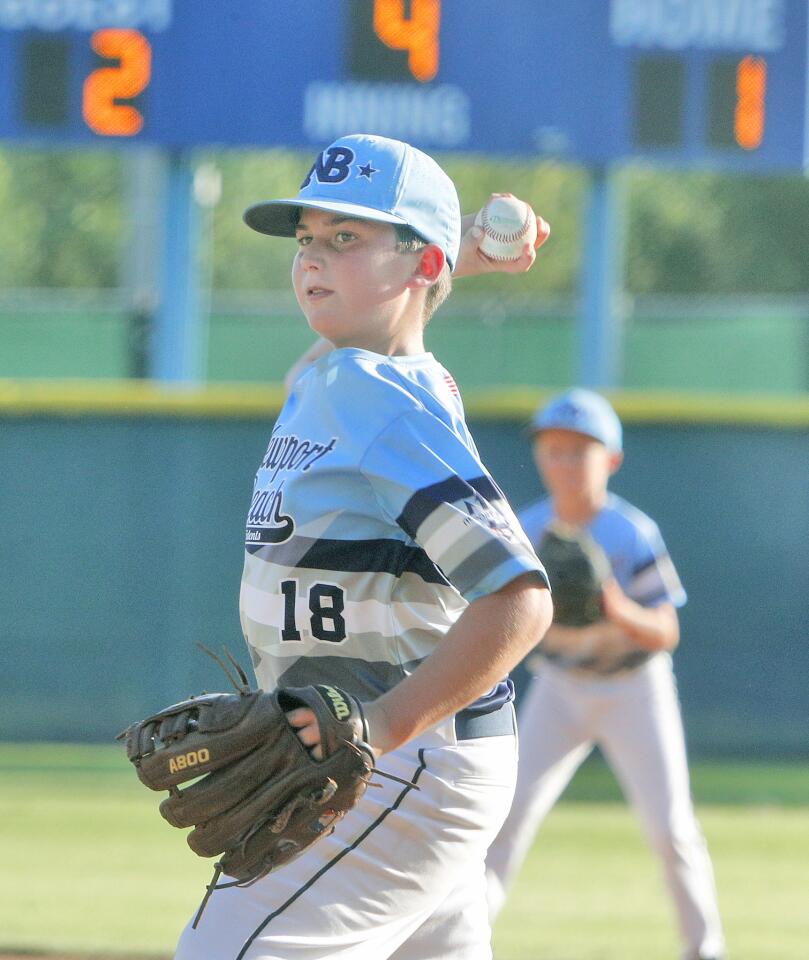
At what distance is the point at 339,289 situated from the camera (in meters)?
2.45

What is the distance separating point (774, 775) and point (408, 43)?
13.3 feet

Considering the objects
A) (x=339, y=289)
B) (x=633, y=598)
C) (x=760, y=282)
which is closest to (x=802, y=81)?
(x=633, y=598)

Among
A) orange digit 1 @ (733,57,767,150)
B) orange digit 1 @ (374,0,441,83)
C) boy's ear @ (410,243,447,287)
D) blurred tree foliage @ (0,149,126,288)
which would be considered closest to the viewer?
boy's ear @ (410,243,447,287)

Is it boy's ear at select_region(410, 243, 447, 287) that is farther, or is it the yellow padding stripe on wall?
the yellow padding stripe on wall

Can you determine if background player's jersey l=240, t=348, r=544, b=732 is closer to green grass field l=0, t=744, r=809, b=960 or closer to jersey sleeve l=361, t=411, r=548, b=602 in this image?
jersey sleeve l=361, t=411, r=548, b=602

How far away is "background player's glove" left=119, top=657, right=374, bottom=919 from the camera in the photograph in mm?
2154

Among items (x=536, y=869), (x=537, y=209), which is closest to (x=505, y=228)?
(x=536, y=869)

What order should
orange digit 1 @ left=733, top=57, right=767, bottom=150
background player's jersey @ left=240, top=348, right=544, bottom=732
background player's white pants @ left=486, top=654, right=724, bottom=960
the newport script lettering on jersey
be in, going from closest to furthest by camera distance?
1. background player's jersey @ left=240, top=348, right=544, bottom=732
2. the newport script lettering on jersey
3. background player's white pants @ left=486, top=654, right=724, bottom=960
4. orange digit 1 @ left=733, top=57, right=767, bottom=150

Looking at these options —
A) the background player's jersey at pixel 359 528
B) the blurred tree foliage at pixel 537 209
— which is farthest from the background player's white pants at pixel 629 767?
the blurred tree foliage at pixel 537 209

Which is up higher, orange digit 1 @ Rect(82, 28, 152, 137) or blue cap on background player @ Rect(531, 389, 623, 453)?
orange digit 1 @ Rect(82, 28, 152, 137)

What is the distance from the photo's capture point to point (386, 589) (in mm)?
2371

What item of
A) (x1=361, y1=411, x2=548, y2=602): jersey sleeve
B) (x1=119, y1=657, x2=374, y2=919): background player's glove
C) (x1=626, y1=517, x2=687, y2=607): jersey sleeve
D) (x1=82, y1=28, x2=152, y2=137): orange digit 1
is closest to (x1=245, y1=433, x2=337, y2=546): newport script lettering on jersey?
(x1=361, y1=411, x2=548, y2=602): jersey sleeve

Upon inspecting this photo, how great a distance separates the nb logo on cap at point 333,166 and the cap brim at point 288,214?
50mm

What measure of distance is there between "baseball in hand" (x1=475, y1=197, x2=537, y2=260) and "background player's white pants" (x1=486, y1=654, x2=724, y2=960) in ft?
8.08
